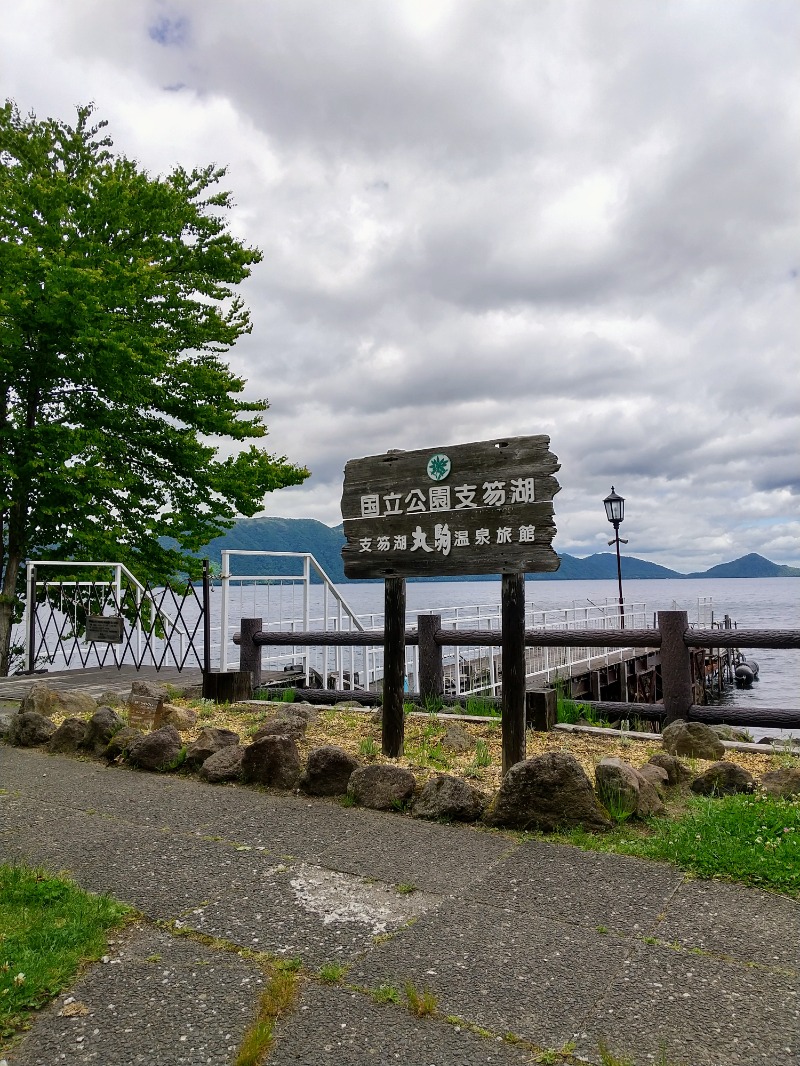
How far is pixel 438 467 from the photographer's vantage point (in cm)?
558

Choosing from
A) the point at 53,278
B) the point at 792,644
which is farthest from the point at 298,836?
the point at 53,278

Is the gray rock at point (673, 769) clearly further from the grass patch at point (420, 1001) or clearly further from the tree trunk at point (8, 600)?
the tree trunk at point (8, 600)

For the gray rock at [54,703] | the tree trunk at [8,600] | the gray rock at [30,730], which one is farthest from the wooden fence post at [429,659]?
the tree trunk at [8,600]

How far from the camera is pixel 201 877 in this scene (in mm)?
3336

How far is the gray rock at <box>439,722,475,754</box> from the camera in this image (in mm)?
5637

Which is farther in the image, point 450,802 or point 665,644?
point 665,644

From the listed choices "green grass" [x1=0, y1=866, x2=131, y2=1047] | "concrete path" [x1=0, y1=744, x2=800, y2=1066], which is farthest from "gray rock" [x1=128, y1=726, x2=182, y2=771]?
"green grass" [x1=0, y1=866, x2=131, y2=1047]

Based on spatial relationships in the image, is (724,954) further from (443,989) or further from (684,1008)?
(443,989)

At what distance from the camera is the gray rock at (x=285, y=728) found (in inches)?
221

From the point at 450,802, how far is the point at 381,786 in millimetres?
469

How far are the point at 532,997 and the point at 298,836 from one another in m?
1.83

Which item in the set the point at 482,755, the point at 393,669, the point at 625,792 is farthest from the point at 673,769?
the point at 393,669

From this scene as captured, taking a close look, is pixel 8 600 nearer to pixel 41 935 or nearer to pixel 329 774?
pixel 329 774

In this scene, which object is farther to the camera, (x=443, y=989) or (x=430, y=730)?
(x=430, y=730)
